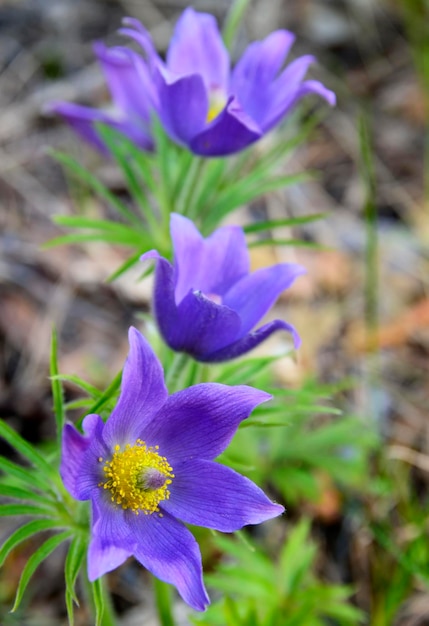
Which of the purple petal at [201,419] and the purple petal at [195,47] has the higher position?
the purple petal at [195,47]

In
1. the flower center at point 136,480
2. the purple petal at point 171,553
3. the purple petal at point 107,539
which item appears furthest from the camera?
the flower center at point 136,480

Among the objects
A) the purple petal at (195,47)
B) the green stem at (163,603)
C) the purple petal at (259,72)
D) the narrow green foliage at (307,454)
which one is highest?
the purple petal at (195,47)

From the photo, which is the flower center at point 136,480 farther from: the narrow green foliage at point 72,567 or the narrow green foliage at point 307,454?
the narrow green foliage at point 307,454

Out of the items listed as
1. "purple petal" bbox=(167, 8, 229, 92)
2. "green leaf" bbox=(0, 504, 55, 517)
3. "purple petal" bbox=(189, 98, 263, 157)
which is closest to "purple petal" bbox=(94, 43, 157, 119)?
"purple petal" bbox=(167, 8, 229, 92)

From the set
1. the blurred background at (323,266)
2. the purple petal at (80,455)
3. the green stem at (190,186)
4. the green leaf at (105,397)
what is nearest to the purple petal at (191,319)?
the green leaf at (105,397)

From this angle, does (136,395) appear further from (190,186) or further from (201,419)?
(190,186)

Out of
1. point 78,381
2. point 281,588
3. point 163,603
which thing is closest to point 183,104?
point 78,381
